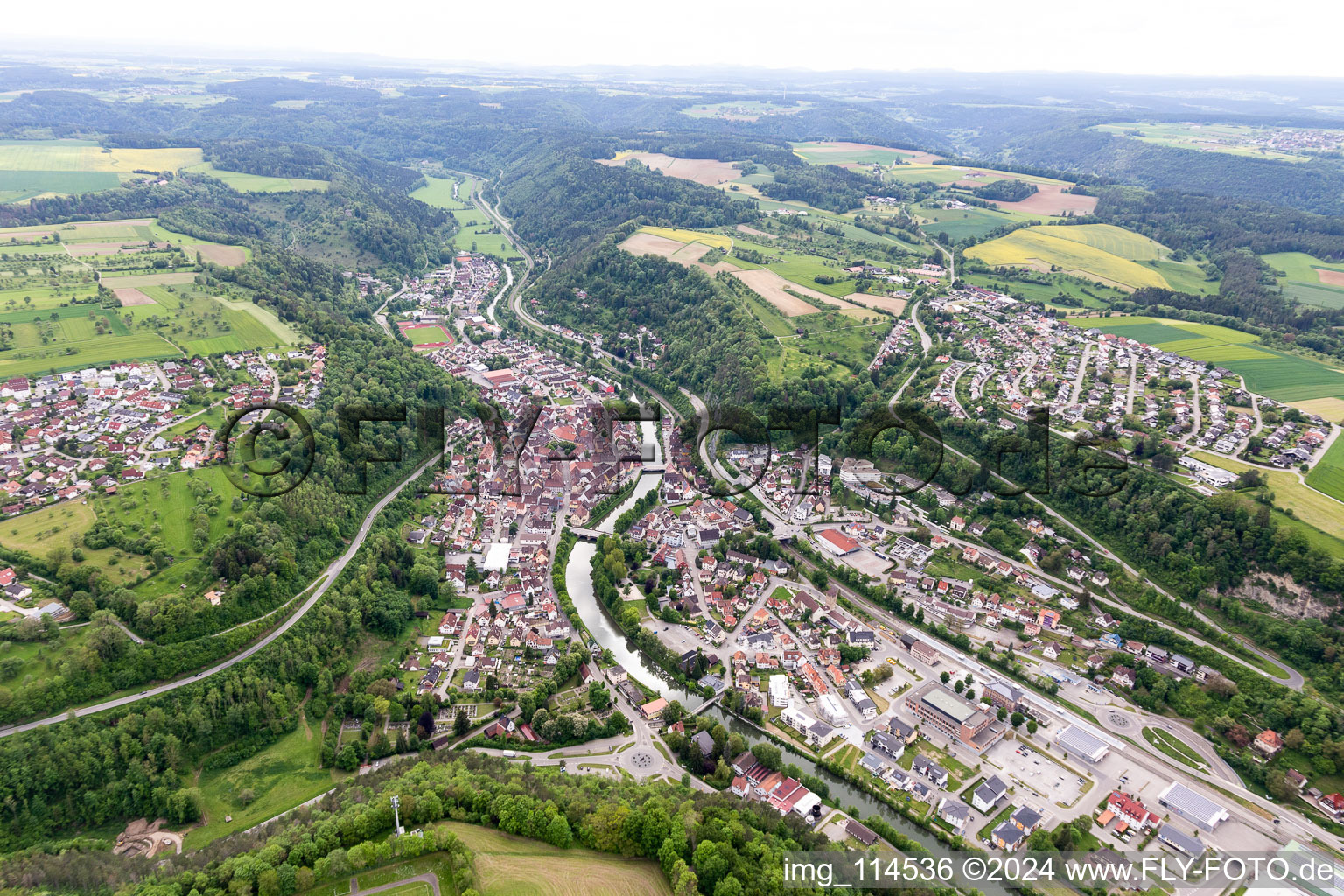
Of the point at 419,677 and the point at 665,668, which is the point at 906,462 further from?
the point at 419,677

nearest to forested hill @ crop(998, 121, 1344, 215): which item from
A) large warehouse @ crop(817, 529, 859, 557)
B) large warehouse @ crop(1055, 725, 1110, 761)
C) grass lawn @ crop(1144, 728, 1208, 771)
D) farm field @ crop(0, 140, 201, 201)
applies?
large warehouse @ crop(817, 529, 859, 557)

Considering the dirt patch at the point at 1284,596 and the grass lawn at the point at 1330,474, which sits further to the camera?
the grass lawn at the point at 1330,474

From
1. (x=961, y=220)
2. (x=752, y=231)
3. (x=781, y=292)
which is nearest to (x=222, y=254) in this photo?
(x=781, y=292)

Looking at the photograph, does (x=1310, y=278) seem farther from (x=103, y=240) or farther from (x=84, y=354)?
(x=103, y=240)

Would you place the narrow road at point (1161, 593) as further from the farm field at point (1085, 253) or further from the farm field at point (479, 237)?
the farm field at point (479, 237)

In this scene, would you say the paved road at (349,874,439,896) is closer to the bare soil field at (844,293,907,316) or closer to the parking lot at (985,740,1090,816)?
the parking lot at (985,740,1090,816)

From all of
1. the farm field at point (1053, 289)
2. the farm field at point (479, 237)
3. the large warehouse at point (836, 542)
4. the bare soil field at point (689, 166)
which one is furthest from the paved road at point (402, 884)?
the bare soil field at point (689, 166)
